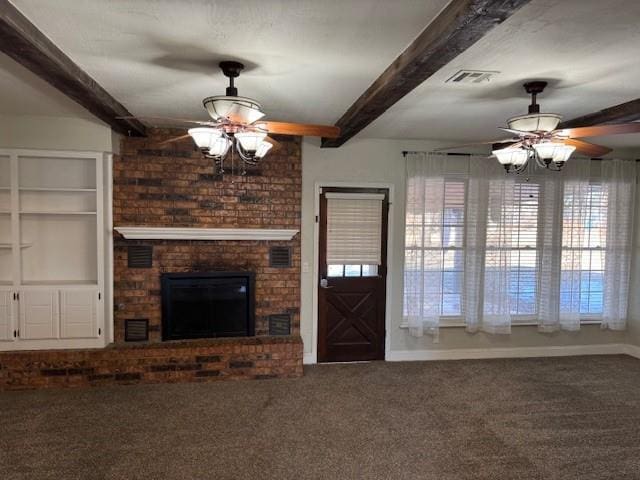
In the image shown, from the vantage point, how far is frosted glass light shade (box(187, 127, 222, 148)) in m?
2.67

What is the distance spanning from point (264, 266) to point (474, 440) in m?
2.65

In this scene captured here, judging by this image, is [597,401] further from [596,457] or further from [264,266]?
[264,266]

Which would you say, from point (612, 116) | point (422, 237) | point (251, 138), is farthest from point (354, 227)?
point (612, 116)

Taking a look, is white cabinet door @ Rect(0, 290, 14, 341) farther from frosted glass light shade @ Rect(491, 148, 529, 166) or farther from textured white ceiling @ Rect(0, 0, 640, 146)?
frosted glass light shade @ Rect(491, 148, 529, 166)

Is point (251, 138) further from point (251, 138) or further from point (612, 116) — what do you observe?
point (612, 116)

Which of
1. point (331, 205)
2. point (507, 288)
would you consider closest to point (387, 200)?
point (331, 205)

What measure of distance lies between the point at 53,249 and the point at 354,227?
3237 mm

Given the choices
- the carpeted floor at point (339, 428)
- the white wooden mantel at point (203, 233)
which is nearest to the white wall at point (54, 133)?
the white wooden mantel at point (203, 233)

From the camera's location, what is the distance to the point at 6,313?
4.11 m

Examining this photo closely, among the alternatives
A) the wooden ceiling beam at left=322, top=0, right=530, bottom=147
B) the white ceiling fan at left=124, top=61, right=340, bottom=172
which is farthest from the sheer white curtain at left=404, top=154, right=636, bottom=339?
the white ceiling fan at left=124, top=61, right=340, bottom=172

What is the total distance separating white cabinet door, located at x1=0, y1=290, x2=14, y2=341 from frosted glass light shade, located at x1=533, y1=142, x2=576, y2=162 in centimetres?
482

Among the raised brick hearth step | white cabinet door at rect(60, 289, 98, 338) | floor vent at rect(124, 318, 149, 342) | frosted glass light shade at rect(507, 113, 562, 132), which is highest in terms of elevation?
frosted glass light shade at rect(507, 113, 562, 132)

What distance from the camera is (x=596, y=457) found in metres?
3.02

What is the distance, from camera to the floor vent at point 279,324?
15.7 feet
